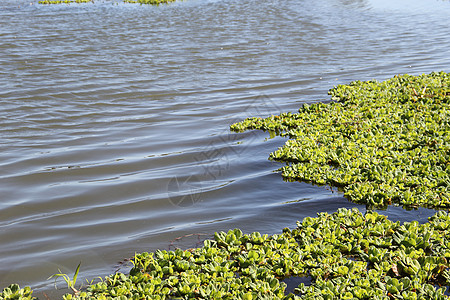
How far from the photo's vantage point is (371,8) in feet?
81.0

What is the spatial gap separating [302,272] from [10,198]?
3610 millimetres

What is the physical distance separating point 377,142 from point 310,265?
9.89 feet

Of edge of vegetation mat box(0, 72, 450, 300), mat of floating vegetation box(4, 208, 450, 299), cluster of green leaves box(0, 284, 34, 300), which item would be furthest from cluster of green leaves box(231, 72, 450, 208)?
cluster of green leaves box(0, 284, 34, 300)

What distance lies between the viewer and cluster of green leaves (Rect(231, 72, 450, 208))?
17.7ft

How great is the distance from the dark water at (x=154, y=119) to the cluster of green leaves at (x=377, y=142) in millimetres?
228

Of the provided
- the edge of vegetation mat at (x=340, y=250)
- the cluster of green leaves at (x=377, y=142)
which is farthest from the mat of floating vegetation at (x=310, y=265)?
the cluster of green leaves at (x=377, y=142)

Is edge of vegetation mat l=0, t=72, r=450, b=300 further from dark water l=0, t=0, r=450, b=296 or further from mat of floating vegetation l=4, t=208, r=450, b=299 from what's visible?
dark water l=0, t=0, r=450, b=296

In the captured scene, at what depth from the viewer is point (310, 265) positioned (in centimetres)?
406

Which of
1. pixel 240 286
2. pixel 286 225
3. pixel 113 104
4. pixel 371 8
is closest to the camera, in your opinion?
pixel 240 286

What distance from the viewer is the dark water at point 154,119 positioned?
5090mm

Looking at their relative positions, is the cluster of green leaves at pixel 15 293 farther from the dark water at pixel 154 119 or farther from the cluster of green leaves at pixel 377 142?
the cluster of green leaves at pixel 377 142

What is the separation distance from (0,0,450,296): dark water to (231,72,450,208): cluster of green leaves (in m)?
0.23

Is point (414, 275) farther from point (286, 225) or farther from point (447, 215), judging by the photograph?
point (286, 225)

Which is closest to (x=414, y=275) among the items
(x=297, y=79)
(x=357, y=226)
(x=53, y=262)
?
(x=357, y=226)
